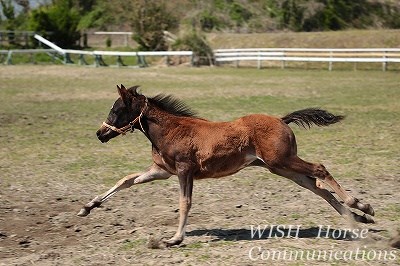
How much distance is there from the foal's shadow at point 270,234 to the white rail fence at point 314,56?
28.4m

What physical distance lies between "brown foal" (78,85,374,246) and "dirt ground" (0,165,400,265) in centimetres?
41

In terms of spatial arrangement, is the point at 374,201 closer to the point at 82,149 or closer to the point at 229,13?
the point at 82,149

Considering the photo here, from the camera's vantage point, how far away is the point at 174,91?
960 inches

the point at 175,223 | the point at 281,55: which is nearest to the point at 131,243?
the point at 175,223

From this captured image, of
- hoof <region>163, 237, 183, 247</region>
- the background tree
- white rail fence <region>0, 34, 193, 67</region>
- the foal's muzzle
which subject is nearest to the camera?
hoof <region>163, 237, 183, 247</region>

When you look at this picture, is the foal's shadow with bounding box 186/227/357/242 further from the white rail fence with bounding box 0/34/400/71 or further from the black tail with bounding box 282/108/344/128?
the white rail fence with bounding box 0/34/400/71

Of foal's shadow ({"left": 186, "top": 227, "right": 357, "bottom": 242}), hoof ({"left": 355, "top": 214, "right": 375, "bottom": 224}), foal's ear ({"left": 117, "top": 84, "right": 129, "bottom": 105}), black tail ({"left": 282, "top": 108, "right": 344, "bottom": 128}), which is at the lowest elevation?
foal's shadow ({"left": 186, "top": 227, "right": 357, "bottom": 242})

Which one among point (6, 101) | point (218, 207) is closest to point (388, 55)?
point (6, 101)

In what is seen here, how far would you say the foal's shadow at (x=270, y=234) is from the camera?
23.9 ft

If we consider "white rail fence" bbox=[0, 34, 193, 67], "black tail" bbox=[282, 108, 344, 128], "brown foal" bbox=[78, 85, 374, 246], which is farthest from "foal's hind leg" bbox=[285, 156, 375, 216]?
"white rail fence" bbox=[0, 34, 193, 67]

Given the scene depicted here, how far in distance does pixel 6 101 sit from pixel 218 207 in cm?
1363

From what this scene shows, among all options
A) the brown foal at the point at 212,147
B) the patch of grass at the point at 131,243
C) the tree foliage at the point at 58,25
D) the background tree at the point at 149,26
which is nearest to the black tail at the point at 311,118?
the brown foal at the point at 212,147

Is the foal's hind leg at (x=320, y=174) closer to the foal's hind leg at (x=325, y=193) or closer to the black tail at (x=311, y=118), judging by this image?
the foal's hind leg at (x=325, y=193)

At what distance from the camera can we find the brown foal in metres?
7.20
